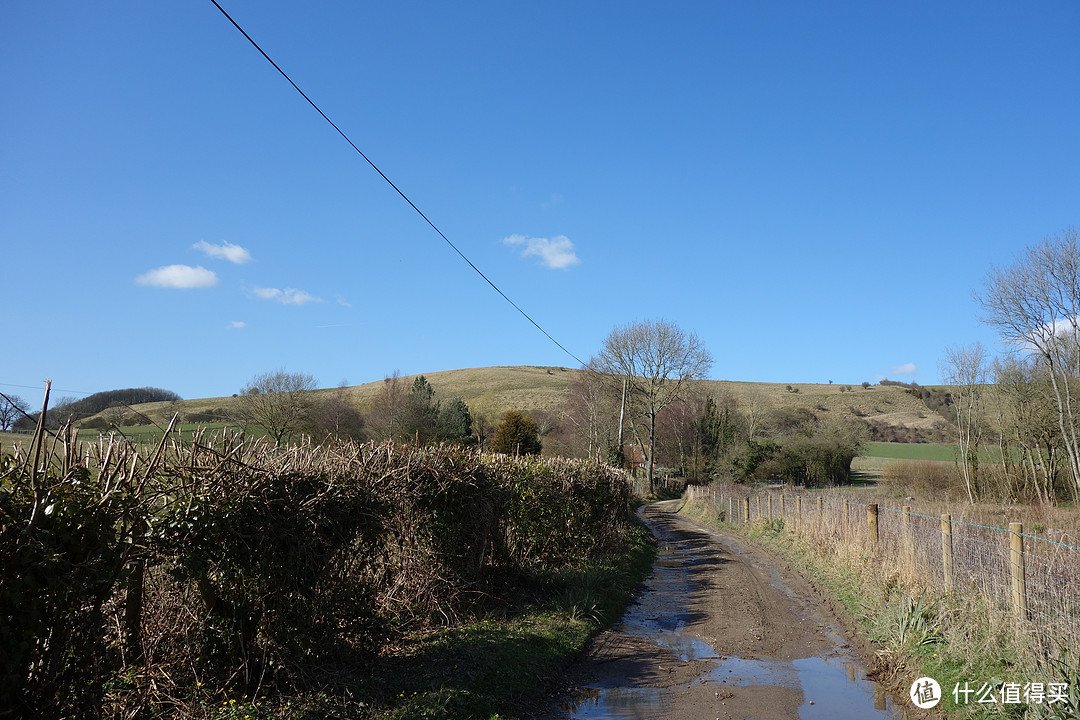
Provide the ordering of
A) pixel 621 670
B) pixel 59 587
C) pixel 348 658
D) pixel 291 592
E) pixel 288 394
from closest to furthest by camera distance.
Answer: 1. pixel 59 587
2. pixel 291 592
3. pixel 348 658
4. pixel 621 670
5. pixel 288 394

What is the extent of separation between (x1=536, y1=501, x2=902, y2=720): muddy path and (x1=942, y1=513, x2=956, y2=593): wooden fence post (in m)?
1.54

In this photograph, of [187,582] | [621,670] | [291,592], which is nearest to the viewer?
[187,582]

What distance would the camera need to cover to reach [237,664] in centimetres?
526

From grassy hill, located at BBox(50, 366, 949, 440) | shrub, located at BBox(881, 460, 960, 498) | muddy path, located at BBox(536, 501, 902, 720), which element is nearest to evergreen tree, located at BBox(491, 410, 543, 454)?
grassy hill, located at BBox(50, 366, 949, 440)

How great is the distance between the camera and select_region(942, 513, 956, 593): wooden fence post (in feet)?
27.8

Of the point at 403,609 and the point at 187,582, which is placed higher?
the point at 187,582

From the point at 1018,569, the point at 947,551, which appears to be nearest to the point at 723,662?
the point at 1018,569

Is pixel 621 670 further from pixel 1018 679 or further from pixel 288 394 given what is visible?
pixel 288 394

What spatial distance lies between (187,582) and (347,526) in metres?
1.59

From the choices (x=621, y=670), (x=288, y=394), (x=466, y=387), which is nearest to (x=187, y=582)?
(x=621, y=670)

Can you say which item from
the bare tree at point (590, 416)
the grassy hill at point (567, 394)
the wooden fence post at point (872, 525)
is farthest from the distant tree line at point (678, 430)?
the wooden fence post at point (872, 525)

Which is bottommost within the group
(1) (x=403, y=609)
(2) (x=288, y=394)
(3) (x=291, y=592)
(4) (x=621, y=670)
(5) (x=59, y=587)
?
(4) (x=621, y=670)

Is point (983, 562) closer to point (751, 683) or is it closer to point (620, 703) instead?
point (751, 683)

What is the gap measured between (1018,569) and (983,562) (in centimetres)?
97
